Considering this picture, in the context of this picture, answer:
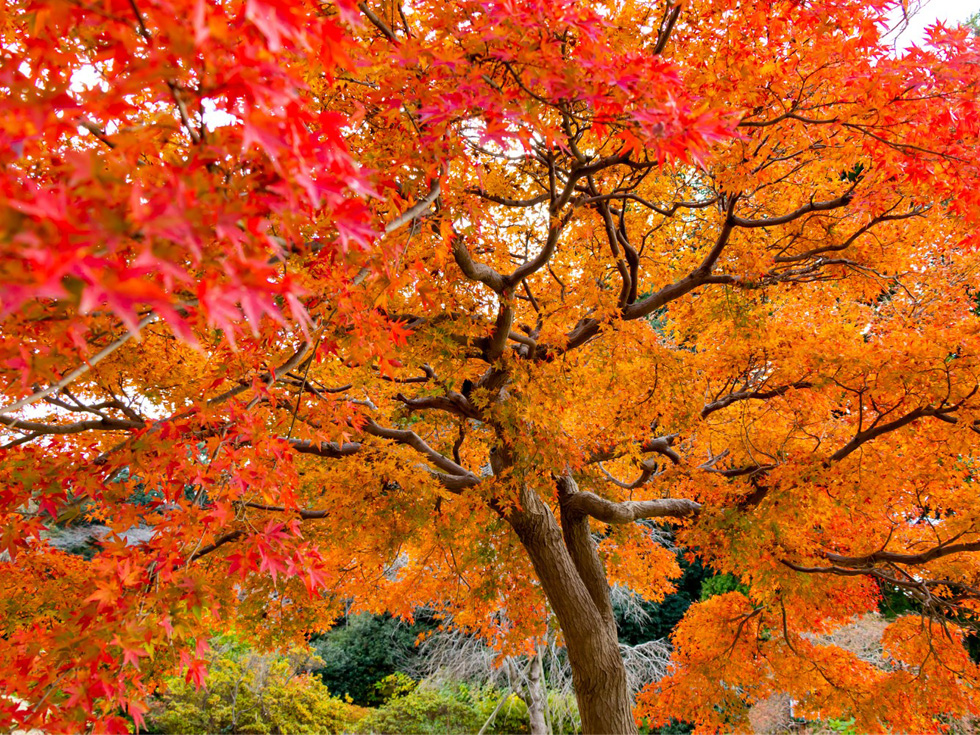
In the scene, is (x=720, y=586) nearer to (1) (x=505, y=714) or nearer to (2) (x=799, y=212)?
(1) (x=505, y=714)

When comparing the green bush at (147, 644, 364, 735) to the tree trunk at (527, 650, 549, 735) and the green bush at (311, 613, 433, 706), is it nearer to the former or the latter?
the green bush at (311, 613, 433, 706)

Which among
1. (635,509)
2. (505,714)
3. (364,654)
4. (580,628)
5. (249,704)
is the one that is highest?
(364,654)

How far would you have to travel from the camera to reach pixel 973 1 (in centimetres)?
1491

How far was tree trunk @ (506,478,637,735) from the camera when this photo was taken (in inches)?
184

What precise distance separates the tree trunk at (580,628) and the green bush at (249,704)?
4706 millimetres

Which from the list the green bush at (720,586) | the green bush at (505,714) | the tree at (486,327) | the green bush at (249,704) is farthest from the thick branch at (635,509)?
the green bush at (720,586)

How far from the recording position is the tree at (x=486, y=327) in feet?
3.59

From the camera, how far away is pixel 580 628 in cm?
479

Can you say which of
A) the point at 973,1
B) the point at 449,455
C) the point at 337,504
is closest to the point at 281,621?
the point at 337,504

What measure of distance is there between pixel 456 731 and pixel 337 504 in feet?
19.8

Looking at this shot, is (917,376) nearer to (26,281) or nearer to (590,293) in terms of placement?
(590,293)

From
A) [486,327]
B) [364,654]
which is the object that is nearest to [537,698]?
[364,654]

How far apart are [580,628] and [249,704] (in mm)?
5479

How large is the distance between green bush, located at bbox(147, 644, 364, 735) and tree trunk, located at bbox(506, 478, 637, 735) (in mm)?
4706
